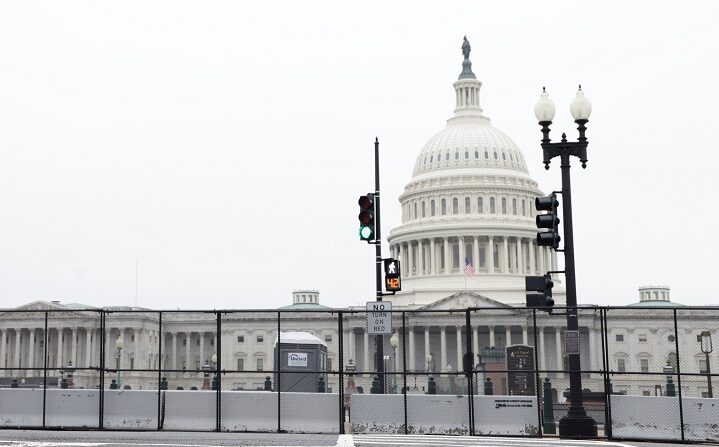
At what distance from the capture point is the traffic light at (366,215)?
31.4 metres

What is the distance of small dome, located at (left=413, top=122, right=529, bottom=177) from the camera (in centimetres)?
14975

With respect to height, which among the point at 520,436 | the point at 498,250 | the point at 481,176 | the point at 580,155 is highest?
the point at 481,176

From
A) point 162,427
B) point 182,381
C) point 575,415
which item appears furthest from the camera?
point 182,381

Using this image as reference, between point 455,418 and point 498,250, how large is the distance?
117m

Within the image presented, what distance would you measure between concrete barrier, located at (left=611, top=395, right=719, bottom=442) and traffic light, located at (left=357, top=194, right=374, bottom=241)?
8280mm

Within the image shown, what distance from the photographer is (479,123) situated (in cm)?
15462

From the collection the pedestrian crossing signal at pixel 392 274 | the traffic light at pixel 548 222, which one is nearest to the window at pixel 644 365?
the pedestrian crossing signal at pixel 392 274

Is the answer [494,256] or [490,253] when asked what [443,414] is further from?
[494,256]

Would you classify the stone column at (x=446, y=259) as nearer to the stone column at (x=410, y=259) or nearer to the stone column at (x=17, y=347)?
the stone column at (x=410, y=259)

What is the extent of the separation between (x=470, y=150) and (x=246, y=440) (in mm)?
127047

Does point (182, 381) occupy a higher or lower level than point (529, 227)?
lower

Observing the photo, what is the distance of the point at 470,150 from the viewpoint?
150625mm

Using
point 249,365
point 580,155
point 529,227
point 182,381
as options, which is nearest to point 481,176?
point 529,227

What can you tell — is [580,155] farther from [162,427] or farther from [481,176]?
[481,176]
